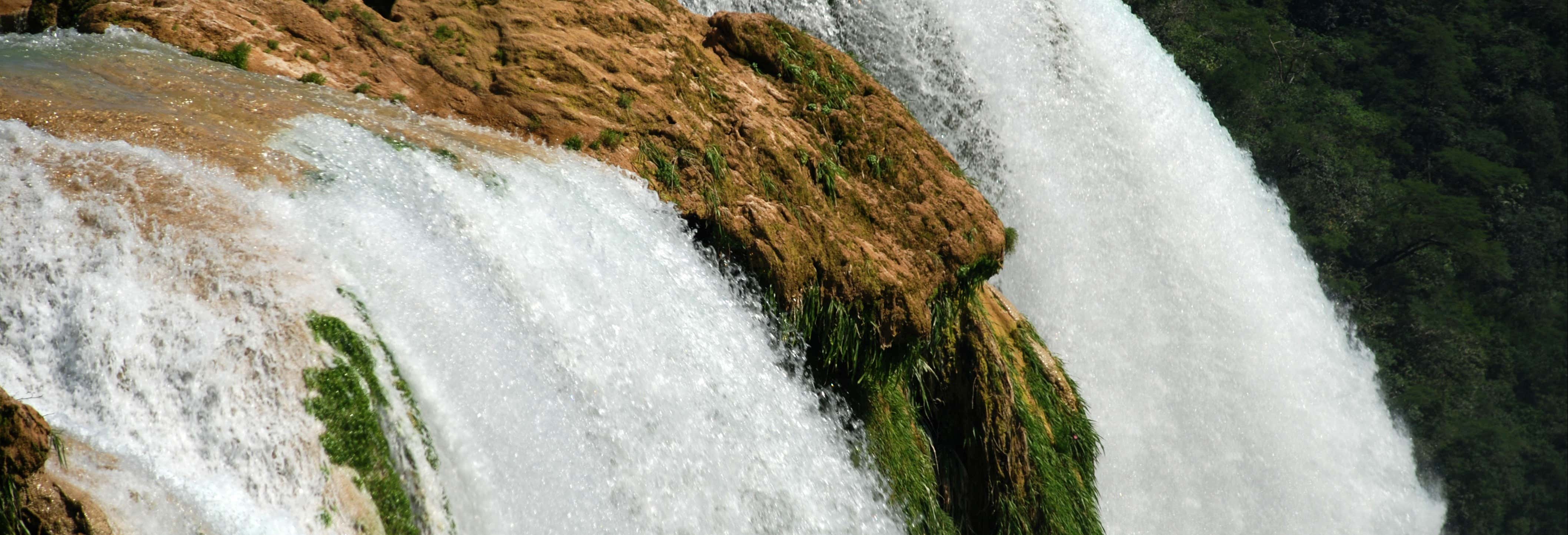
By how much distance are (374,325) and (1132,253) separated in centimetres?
954

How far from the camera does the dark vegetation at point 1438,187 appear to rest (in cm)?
2475

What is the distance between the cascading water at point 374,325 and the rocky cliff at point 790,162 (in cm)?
26

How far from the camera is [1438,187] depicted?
86.3 feet

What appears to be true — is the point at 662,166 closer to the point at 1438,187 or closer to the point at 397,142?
the point at 397,142

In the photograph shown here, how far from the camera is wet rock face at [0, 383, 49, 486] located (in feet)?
9.46

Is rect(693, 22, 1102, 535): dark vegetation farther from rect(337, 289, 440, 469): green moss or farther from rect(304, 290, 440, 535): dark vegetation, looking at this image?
rect(304, 290, 440, 535): dark vegetation

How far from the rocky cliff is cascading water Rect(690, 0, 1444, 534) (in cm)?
281

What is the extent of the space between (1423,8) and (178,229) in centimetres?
3132

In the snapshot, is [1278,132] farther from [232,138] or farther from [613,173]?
[232,138]

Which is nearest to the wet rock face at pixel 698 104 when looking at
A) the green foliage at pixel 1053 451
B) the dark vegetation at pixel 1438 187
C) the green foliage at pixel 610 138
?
the green foliage at pixel 610 138

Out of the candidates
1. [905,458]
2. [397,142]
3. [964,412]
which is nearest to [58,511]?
[397,142]

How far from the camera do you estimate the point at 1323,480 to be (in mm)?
12852

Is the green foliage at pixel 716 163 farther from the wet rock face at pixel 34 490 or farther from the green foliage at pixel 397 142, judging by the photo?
the wet rock face at pixel 34 490

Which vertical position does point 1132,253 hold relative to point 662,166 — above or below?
above
